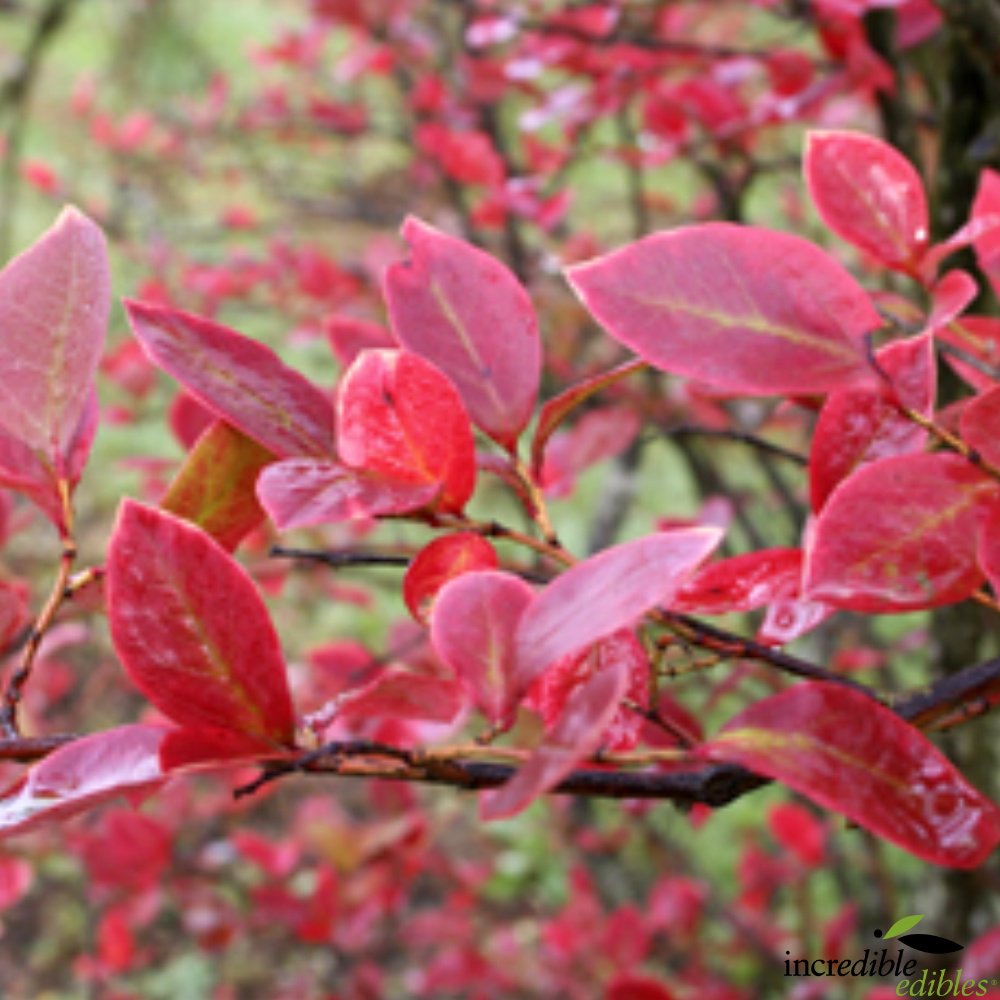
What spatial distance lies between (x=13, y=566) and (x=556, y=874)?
4.73 feet

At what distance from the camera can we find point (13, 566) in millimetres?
2592

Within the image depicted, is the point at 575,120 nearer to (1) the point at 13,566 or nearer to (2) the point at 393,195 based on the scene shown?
(2) the point at 393,195

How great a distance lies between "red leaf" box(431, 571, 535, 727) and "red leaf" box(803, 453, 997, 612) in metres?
0.09

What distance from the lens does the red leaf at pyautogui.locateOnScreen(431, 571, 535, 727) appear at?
33cm

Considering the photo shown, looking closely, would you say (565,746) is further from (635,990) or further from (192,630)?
(635,990)

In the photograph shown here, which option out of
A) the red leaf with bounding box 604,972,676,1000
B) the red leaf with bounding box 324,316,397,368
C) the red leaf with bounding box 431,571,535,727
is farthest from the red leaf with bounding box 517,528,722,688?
the red leaf with bounding box 604,972,676,1000

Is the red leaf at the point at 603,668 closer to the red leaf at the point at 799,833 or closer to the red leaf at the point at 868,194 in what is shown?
the red leaf at the point at 868,194

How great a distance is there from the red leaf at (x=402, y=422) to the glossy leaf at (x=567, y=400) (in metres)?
0.04

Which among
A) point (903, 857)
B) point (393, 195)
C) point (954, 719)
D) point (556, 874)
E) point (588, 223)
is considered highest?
point (954, 719)

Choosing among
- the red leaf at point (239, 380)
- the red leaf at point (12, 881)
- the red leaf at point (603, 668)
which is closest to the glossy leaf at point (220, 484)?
the red leaf at point (239, 380)

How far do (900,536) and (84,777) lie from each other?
0.26 m

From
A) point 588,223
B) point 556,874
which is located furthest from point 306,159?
point 556,874

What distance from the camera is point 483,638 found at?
33 cm

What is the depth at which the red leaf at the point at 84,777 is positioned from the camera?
0.32 meters
